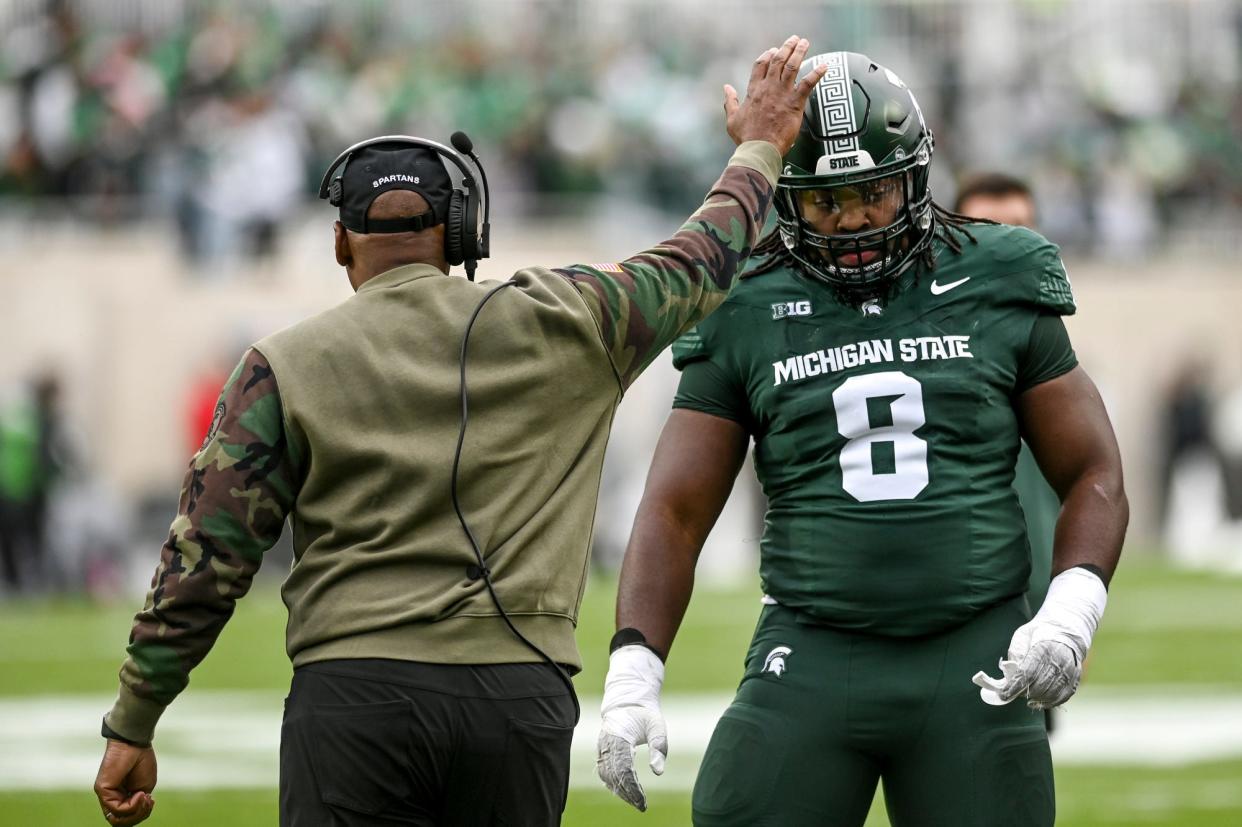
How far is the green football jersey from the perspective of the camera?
357 centimetres

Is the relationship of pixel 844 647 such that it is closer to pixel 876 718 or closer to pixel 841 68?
pixel 876 718

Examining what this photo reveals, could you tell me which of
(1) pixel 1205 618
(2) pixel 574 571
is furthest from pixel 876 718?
(1) pixel 1205 618

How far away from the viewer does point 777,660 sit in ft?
11.9

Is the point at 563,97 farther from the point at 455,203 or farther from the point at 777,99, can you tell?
the point at 455,203

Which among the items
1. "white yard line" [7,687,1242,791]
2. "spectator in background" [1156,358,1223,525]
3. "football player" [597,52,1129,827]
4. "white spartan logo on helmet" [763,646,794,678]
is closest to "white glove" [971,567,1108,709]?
"football player" [597,52,1129,827]

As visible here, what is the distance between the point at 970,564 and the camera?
11.7 ft

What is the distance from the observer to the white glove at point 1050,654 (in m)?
3.38

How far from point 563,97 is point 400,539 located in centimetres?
1707

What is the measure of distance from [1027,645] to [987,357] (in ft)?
1.79

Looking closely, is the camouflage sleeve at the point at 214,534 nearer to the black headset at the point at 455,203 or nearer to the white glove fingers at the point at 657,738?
the black headset at the point at 455,203

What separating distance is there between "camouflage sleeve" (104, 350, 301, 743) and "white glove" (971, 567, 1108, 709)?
1280mm

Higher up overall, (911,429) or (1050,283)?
(1050,283)

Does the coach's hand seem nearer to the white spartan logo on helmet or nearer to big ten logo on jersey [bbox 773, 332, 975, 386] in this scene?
the white spartan logo on helmet

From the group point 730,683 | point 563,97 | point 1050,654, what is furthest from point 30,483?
point 1050,654
